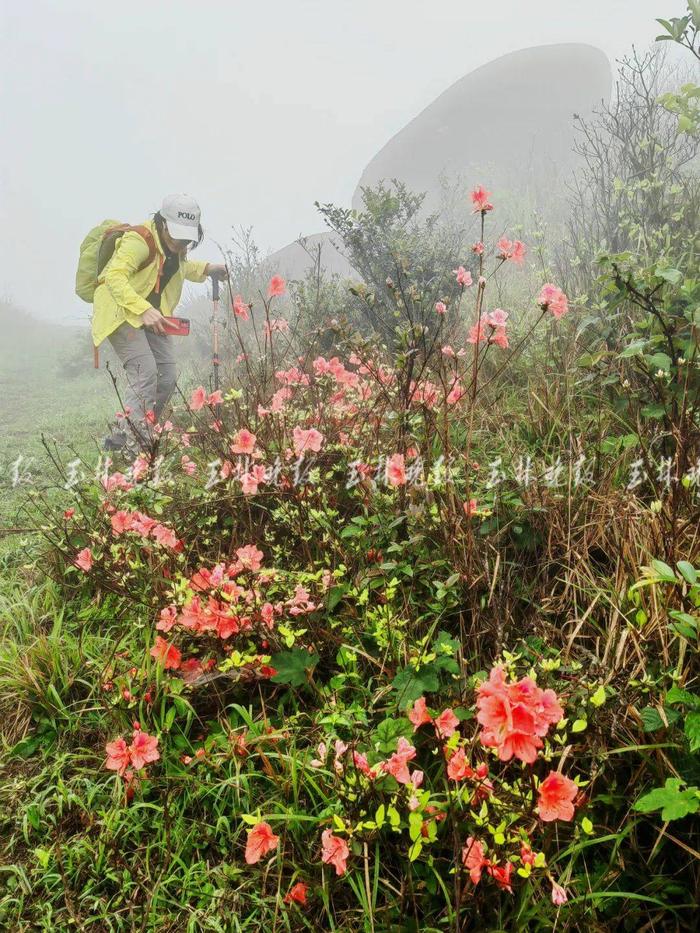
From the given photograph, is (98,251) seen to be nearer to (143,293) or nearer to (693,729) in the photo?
(143,293)

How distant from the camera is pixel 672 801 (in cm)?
98

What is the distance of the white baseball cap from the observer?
4.10 metres

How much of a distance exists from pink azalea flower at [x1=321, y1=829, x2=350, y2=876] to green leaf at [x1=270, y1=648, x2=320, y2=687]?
1.51 ft

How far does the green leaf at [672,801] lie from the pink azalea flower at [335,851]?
588 mm

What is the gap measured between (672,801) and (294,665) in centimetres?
98

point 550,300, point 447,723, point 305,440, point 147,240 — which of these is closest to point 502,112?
point 147,240

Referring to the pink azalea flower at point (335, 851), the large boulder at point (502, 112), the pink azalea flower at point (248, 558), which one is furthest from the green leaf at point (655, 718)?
the large boulder at point (502, 112)

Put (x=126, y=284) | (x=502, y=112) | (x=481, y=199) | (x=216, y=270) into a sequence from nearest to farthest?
(x=481, y=199) → (x=126, y=284) → (x=216, y=270) → (x=502, y=112)

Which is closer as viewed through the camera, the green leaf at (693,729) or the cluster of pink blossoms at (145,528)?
the green leaf at (693,729)

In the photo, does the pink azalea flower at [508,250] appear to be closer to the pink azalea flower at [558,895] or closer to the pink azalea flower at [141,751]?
the pink azalea flower at [558,895]

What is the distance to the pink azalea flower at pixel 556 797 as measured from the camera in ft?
3.58

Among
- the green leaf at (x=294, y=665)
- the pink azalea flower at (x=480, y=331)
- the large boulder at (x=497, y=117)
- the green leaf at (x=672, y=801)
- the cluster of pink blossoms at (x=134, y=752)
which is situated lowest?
the cluster of pink blossoms at (x=134, y=752)

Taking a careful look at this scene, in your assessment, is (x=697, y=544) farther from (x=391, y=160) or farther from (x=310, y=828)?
(x=391, y=160)

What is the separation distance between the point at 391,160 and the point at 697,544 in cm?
2927
